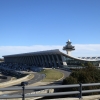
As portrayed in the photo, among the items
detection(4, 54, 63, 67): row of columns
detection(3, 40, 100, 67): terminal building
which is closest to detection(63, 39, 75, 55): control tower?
detection(3, 40, 100, 67): terminal building

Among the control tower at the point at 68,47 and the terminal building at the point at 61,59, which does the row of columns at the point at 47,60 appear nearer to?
the terminal building at the point at 61,59

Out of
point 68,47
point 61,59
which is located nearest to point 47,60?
point 68,47

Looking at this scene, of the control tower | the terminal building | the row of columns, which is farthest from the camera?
the control tower

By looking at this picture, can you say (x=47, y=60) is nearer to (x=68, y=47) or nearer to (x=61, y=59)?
(x=68, y=47)

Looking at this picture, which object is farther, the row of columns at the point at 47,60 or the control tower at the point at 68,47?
the control tower at the point at 68,47

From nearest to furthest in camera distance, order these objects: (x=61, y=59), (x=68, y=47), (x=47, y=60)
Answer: (x=61, y=59)
(x=68, y=47)
(x=47, y=60)

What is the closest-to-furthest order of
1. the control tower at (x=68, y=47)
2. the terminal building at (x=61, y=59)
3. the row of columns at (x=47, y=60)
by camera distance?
the terminal building at (x=61, y=59), the row of columns at (x=47, y=60), the control tower at (x=68, y=47)

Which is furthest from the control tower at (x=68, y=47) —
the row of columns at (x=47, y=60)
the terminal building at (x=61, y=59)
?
the row of columns at (x=47, y=60)

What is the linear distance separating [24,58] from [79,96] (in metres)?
188

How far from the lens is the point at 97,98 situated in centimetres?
855

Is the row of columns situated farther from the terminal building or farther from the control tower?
the control tower

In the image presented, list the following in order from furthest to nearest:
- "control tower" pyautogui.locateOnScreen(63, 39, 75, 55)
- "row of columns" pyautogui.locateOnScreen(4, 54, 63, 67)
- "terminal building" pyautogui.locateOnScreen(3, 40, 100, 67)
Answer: "control tower" pyautogui.locateOnScreen(63, 39, 75, 55) < "row of columns" pyautogui.locateOnScreen(4, 54, 63, 67) < "terminal building" pyautogui.locateOnScreen(3, 40, 100, 67)

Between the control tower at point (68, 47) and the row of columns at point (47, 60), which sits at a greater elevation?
the control tower at point (68, 47)

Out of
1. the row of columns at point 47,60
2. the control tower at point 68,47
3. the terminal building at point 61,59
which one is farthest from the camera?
→ the control tower at point 68,47
